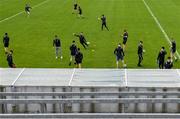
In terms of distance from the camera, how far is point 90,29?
38.2m

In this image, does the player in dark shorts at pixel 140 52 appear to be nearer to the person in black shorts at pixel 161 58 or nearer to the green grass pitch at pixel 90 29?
the green grass pitch at pixel 90 29

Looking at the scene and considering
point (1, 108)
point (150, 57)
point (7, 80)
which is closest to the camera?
point (1, 108)

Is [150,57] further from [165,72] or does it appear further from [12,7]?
[12,7]

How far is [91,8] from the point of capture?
51625 mm

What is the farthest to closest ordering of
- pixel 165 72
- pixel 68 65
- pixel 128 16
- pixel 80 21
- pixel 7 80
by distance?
1. pixel 128 16
2. pixel 80 21
3. pixel 68 65
4. pixel 165 72
5. pixel 7 80

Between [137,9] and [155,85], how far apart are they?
111 ft

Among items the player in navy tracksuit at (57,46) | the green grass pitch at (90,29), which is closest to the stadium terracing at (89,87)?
the green grass pitch at (90,29)

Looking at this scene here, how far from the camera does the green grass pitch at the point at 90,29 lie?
1107 inches

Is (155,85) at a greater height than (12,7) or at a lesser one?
lesser

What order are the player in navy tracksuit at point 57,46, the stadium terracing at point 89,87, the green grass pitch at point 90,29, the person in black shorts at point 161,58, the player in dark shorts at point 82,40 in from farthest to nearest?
the player in dark shorts at point 82,40, the green grass pitch at point 90,29, the player in navy tracksuit at point 57,46, the person in black shorts at point 161,58, the stadium terracing at point 89,87

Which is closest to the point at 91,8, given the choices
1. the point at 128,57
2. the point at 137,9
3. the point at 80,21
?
the point at 137,9

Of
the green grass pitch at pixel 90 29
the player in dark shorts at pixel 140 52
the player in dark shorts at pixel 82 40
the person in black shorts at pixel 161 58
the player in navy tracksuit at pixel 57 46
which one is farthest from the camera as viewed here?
the player in dark shorts at pixel 82 40

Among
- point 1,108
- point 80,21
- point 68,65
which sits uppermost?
point 80,21

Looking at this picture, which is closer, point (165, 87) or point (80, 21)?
point (165, 87)
